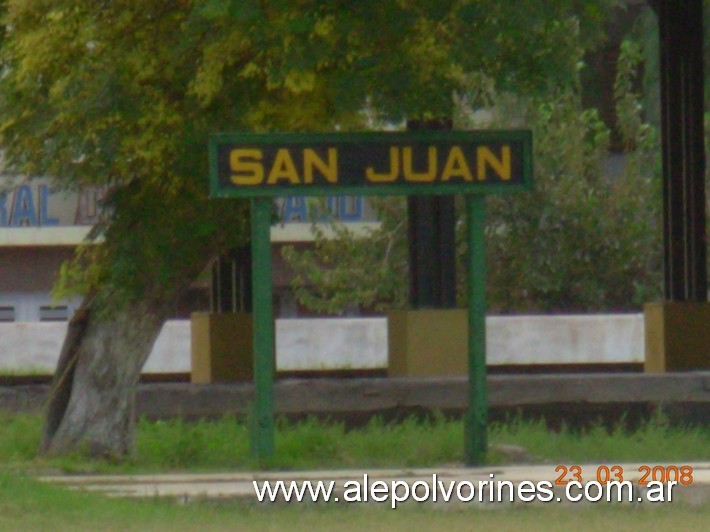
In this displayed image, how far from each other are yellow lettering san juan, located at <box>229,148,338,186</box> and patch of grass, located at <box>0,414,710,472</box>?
7.68 ft

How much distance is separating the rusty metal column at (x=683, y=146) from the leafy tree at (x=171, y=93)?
5.80 meters

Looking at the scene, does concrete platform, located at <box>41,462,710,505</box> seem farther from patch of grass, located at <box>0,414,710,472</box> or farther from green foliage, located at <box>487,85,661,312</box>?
green foliage, located at <box>487,85,661,312</box>

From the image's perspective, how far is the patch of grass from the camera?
489 inches

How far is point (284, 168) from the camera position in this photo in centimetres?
1152

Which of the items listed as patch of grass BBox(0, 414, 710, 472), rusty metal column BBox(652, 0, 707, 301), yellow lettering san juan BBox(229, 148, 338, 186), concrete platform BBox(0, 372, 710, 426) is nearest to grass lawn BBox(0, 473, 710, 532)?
patch of grass BBox(0, 414, 710, 472)

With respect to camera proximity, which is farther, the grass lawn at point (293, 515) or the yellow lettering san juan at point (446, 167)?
the yellow lettering san juan at point (446, 167)

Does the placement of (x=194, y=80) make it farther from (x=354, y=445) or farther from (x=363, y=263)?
(x=363, y=263)

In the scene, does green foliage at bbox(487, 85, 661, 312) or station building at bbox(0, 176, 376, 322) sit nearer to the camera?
green foliage at bbox(487, 85, 661, 312)

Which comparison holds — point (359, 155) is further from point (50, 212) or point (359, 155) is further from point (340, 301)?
point (50, 212)

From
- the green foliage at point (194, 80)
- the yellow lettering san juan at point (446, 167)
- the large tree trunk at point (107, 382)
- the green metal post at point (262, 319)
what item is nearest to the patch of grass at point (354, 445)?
the large tree trunk at point (107, 382)

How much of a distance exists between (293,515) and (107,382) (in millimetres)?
3517

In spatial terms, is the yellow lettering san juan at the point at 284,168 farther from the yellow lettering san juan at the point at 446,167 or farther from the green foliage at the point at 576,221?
the green foliage at the point at 576,221

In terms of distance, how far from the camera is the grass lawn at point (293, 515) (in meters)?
9.06
